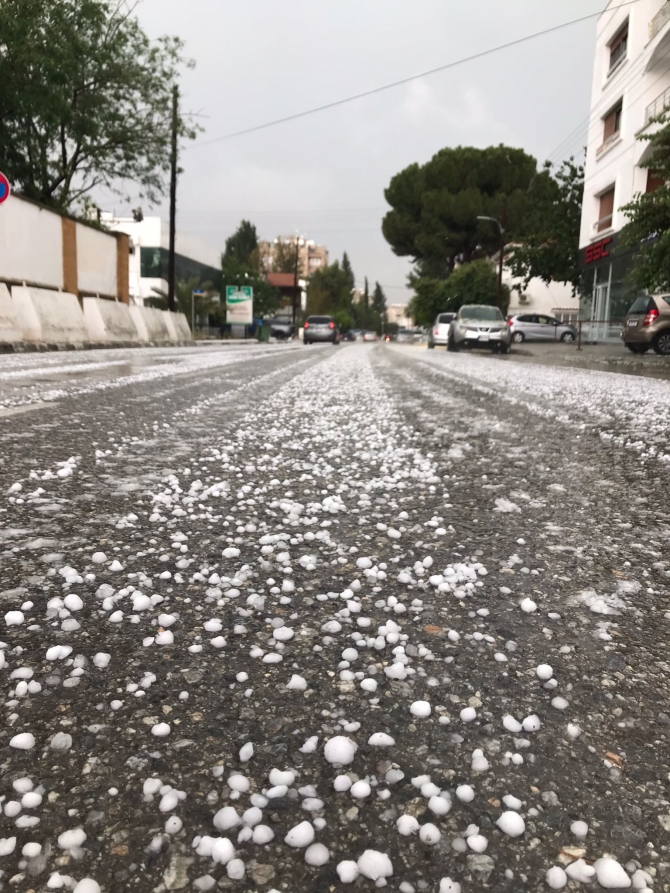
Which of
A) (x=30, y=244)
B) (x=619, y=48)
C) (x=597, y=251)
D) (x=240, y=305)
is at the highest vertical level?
(x=619, y=48)

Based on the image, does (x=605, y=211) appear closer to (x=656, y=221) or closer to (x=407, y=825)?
(x=656, y=221)

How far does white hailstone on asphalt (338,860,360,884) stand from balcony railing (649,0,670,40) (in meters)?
25.7

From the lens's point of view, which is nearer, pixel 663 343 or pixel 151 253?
pixel 663 343

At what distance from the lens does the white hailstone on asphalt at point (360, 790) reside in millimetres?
952

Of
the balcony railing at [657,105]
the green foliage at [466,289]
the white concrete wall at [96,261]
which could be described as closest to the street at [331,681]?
the white concrete wall at [96,261]

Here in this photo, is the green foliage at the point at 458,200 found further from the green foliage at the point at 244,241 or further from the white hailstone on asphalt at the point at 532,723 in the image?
the white hailstone on asphalt at the point at 532,723

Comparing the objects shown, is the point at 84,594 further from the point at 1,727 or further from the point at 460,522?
the point at 460,522

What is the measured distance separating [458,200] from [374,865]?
4913 centimetres

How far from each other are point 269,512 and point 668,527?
4.52 ft

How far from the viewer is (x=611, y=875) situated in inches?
32.4

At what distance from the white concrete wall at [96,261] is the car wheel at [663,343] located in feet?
53.5

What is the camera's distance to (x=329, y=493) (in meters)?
2.65

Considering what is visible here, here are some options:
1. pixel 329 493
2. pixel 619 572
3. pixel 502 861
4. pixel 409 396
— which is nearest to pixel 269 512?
pixel 329 493

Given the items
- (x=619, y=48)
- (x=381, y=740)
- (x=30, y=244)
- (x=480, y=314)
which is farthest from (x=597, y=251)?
(x=381, y=740)
